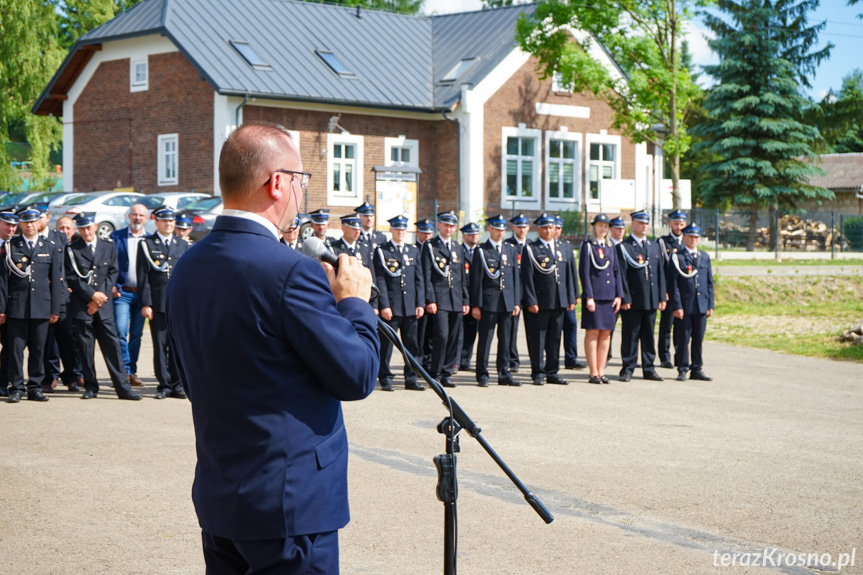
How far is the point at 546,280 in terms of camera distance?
1370cm

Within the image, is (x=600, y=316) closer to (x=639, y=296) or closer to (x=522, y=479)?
(x=639, y=296)

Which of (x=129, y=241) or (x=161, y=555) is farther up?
(x=129, y=241)

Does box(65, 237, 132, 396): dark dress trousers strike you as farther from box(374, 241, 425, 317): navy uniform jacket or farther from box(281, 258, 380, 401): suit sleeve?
box(281, 258, 380, 401): suit sleeve

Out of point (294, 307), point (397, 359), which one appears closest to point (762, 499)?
point (294, 307)

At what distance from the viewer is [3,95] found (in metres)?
38.8

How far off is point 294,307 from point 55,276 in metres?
9.37

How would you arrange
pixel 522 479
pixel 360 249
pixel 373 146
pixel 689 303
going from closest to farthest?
pixel 522 479 < pixel 360 249 < pixel 689 303 < pixel 373 146

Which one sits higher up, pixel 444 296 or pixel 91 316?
pixel 444 296

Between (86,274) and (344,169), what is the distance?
910 inches

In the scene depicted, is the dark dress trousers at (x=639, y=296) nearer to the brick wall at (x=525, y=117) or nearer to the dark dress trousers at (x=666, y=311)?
the dark dress trousers at (x=666, y=311)

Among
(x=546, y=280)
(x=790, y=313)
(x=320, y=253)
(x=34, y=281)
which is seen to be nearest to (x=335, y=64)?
(x=790, y=313)

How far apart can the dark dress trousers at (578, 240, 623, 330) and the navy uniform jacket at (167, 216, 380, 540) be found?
1073 centimetres

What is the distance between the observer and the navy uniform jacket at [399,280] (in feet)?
43.3

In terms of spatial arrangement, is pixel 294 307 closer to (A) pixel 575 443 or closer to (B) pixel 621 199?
(A) pixel 575 443
